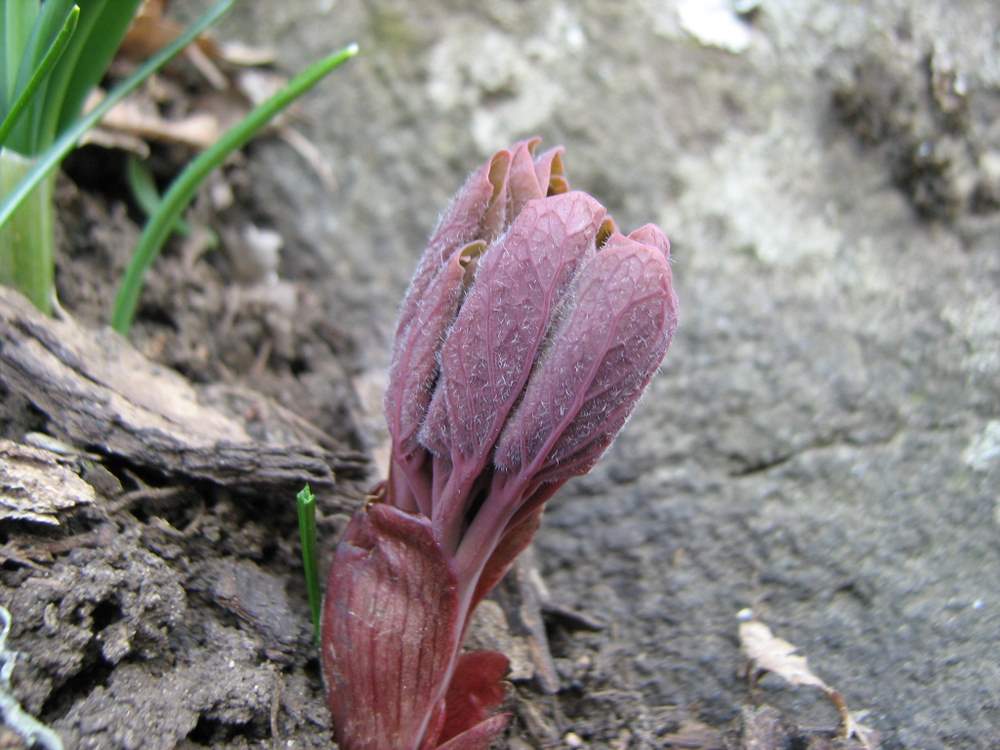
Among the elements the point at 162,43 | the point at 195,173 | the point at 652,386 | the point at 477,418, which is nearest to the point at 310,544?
the point at 477,418

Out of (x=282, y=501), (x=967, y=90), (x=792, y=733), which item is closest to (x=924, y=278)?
(x=967, y=90)

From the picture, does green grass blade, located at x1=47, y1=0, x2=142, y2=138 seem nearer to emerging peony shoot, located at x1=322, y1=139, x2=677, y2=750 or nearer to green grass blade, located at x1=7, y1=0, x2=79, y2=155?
green grass blade, located at x1=7, y1=0, x2=79, y2=155

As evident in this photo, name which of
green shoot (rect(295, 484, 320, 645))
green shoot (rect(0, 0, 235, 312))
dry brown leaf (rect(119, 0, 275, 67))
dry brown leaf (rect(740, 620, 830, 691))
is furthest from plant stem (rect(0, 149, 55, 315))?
dry brown leaf (rect(740, 620, 830, 691))

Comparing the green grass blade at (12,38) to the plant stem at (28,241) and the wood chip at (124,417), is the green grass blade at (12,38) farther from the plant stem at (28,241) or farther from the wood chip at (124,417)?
the wood chip at (124,417)

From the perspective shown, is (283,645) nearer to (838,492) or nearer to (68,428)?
(68,428)

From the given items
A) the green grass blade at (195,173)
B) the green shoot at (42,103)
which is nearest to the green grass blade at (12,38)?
the green shoot at (42,103)

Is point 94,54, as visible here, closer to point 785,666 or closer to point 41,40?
point 41,40
